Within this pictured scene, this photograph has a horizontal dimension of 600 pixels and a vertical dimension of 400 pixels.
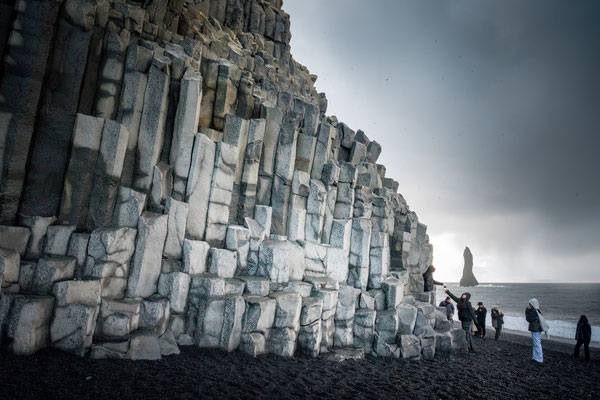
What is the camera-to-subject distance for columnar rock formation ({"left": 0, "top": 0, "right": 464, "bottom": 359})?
302 inches

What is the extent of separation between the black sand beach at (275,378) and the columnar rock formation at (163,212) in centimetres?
51

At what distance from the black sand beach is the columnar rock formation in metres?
0.51

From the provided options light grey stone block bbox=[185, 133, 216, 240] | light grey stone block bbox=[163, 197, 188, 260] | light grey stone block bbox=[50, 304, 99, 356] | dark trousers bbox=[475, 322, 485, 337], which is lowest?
dark trousers bbox=[475, 322, 485, 337]

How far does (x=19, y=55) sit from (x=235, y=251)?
7768mm

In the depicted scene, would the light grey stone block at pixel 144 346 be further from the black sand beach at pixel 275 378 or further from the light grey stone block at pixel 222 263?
the light grey stone block at pixel 222 263

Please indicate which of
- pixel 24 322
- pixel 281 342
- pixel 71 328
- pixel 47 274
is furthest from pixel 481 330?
pixel 24 322

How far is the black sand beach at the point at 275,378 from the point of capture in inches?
232

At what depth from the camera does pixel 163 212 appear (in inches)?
375

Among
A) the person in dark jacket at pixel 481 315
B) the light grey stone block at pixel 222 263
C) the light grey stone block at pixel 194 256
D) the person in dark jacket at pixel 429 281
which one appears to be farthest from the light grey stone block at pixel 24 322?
the person in dark jacket at pixel 481 315

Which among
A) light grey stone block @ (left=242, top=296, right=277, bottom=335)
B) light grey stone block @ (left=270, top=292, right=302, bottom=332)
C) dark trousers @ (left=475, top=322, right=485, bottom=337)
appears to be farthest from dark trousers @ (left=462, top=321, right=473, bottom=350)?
light grey stone block @ (left=242, top=296, right=277, bottom=335)

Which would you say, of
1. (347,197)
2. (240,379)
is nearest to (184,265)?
(240,379)

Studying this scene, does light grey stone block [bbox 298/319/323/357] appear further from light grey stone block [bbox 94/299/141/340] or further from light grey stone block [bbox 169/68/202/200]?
light grey stone block [bbox 169/68/202/200]

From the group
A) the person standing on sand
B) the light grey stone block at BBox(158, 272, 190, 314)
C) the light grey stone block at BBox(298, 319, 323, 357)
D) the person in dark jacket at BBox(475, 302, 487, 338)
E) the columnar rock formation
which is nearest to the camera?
the columnar rock formation

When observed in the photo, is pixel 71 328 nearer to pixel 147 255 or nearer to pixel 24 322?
pixel 24 322
